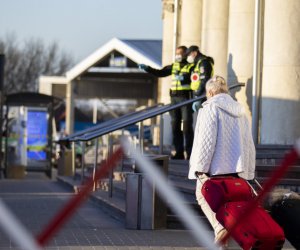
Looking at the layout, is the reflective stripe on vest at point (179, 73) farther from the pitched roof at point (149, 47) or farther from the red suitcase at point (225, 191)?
the pitched roof at point (149, 47)

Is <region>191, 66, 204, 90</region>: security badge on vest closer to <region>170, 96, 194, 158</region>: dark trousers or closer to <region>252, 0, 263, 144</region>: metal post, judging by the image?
<region>170, 96, 194, 158</region>: dark trousers

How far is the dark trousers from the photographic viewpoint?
60.2 ft

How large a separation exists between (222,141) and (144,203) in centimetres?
364

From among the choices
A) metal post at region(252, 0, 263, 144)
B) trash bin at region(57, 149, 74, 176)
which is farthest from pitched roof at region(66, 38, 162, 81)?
metal post at region(252, 0, 263, 144)

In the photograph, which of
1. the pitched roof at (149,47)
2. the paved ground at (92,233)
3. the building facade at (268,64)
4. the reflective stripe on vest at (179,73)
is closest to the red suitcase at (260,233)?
the paved ground at (92,233)

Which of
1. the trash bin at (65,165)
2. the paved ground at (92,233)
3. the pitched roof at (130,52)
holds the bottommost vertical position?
the trash bin at (65,165)

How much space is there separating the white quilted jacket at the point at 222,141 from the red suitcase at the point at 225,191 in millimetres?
548

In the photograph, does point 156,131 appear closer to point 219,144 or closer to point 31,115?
point 31,115

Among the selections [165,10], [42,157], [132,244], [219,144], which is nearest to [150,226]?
[132,244]

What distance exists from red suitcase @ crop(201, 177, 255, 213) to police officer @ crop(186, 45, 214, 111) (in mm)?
7439

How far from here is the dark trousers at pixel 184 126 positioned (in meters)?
18.4

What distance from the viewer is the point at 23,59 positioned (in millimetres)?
95688

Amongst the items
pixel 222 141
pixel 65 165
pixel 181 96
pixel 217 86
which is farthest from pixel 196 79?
pixel 65 165

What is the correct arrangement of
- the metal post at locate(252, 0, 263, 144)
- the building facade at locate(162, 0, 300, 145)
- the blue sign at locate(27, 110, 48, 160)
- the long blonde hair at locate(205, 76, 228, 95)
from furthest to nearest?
the blue sign at locate(27, 110, 48, 160), the metal post at locate(252, 0, 263, 144), the building facade at locate(162, 0, 300, 145), the long blonde hair at locate(205, 76, 228, 95)
